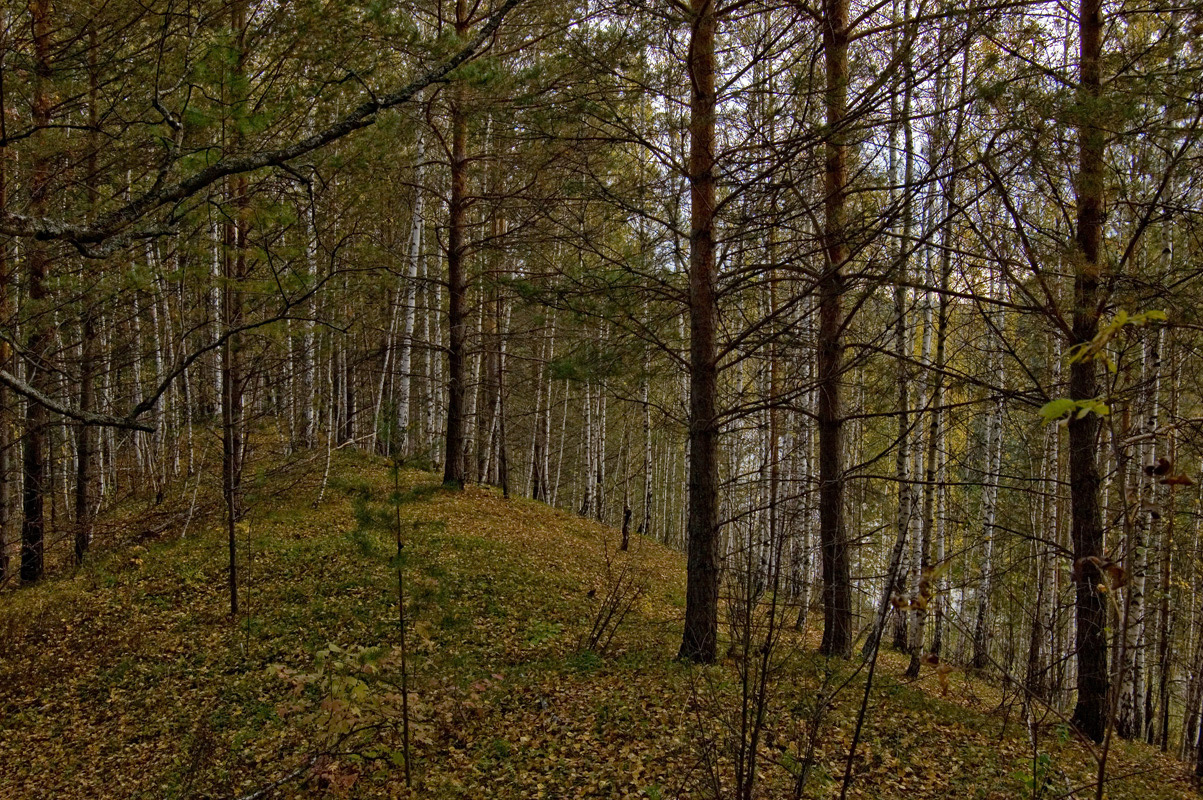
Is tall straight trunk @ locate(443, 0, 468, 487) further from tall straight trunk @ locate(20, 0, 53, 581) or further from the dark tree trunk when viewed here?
the dark tree trunk

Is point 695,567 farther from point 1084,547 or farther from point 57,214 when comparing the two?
point 57,214

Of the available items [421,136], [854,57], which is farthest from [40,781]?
[421,136]

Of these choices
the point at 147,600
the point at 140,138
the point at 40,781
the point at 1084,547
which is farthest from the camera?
the point at 147,600

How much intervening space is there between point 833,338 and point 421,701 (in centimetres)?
454

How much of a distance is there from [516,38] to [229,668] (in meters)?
9.72

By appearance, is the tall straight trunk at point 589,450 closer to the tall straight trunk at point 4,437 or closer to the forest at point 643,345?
the forest at point 643,345

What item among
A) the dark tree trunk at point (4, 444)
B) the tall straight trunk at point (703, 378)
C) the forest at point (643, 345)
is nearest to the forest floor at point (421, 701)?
the forest at point (643, 345)

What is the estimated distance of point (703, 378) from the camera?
584 centimetres

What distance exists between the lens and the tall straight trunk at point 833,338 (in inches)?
202

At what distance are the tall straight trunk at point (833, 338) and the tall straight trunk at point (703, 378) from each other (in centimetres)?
100

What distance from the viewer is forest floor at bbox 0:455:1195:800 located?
13.7 feet

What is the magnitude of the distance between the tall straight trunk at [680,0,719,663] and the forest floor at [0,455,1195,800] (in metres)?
0.50

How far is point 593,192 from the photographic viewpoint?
5.90 meters

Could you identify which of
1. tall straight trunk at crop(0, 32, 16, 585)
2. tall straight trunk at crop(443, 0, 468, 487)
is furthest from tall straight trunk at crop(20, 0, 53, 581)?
tall straight trunk at crop(443, 0, 468, 487)
